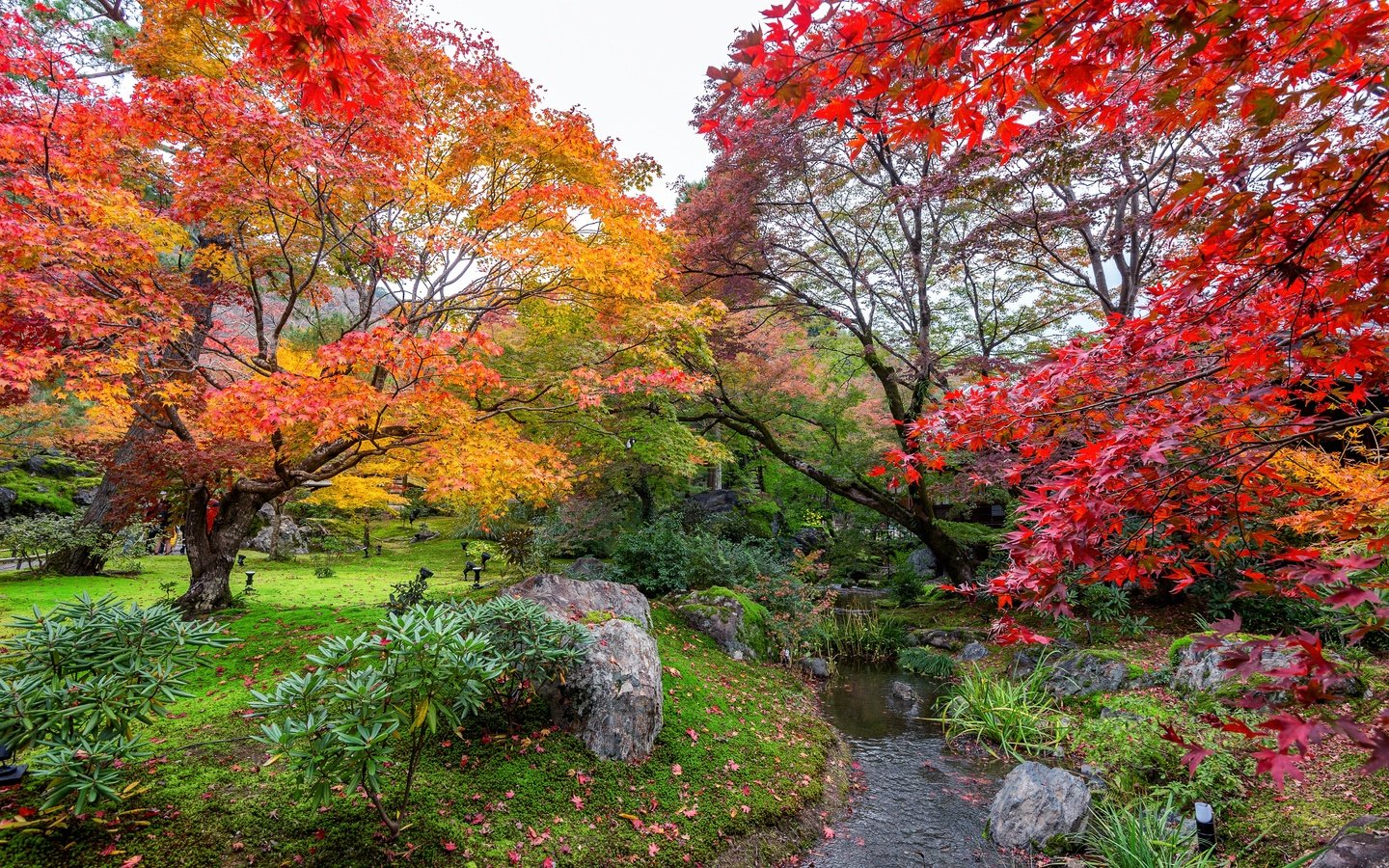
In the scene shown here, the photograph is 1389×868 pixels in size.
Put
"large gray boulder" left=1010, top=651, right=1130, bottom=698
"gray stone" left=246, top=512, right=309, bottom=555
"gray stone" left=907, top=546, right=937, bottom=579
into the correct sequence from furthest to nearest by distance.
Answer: "gray stone" left=907, top=546, right=937, bottom=579 → "gray stone" left=246, top=512, right=309, bottom=555 → "large gray boulder" left=1010, top=651, right=1130, bottom=698

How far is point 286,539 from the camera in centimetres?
1442

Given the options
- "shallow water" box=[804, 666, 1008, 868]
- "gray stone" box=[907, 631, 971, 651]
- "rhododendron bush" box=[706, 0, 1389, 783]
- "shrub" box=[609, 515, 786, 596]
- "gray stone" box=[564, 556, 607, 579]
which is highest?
"rhododendron bush" box=[706, 0, 1389, 783]

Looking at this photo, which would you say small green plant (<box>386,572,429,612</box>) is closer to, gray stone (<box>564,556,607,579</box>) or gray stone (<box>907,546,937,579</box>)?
gray stone (<box>564,556,607,579</box>)

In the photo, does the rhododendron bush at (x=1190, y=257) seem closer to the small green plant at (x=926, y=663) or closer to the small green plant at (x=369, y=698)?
the small green plant at (x=369, y=698)

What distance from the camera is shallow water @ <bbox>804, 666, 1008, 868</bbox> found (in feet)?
13.5

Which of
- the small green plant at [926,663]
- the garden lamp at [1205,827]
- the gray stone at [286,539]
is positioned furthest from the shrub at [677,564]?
the gray stone at [286,539]

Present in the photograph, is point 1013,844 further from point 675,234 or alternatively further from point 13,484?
point 13,484

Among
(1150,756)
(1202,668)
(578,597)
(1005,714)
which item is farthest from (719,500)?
(1150,756)

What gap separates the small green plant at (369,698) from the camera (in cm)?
263

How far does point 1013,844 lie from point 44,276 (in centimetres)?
810

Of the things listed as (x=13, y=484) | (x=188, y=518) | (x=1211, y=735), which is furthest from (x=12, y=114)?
(x=13, y=484)

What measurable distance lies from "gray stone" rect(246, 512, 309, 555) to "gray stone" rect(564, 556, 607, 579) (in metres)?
7.86

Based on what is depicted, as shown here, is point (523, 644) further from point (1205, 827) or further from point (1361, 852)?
point (1361, 852)

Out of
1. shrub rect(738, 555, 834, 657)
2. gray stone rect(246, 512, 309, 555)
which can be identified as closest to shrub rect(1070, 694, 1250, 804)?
shrub rect(738, 555, 834, 657)
